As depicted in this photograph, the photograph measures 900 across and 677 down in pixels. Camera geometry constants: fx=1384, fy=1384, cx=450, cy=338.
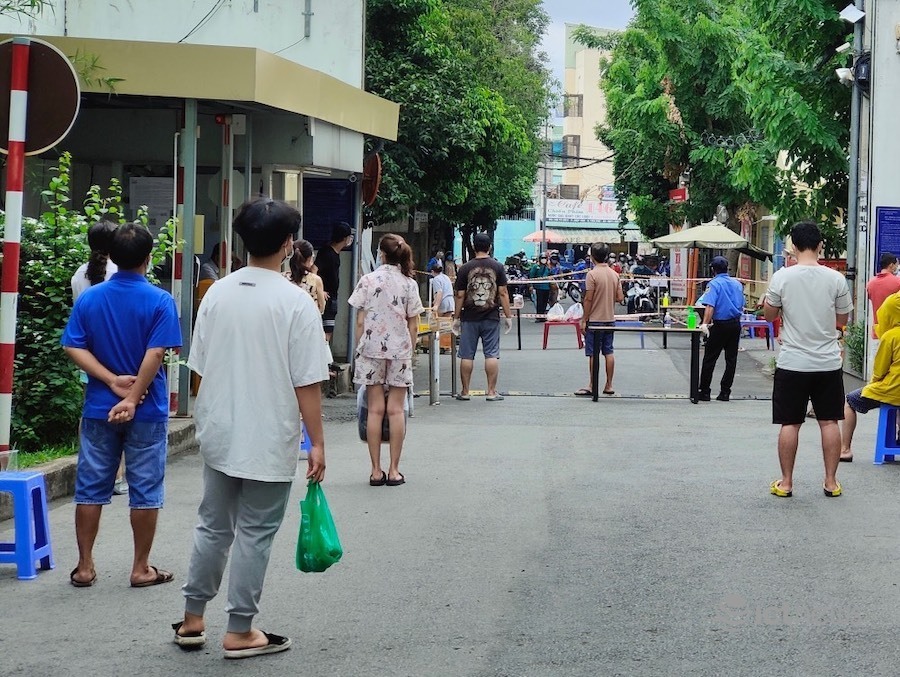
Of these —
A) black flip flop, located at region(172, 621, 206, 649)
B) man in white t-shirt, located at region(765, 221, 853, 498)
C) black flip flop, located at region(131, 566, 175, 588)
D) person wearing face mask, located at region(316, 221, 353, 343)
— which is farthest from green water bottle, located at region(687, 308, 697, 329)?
black flip flop, located at region(172, 621, 206, 649)

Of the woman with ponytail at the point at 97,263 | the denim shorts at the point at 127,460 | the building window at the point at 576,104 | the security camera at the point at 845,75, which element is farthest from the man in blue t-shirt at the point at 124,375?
the building window at the point at 576,104

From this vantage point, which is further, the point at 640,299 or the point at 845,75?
the point at 640,299

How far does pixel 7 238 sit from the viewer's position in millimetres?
7574

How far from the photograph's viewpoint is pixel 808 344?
899 centimetres

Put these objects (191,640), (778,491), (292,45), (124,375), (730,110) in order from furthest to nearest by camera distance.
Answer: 1. (730,110)
2. (292,45)
3. (778,491)
4. (124,375)
5. (191,640)

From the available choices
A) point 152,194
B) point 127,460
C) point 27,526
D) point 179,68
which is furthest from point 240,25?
point 127,460

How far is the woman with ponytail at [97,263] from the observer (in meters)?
7.10

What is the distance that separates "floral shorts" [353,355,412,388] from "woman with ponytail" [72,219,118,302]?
6.32 feet

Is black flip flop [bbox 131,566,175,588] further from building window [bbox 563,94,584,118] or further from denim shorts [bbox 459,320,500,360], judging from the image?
building window [bbox 563,94,584,118]

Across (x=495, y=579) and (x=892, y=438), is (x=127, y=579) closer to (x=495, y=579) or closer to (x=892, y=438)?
(x=495, y=579)

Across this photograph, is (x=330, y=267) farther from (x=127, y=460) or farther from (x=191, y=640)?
(x=191, y=640)

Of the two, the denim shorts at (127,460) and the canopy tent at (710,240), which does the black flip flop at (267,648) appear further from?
the canopy tent at (710,240)

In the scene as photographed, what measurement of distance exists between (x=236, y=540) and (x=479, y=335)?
10.0m

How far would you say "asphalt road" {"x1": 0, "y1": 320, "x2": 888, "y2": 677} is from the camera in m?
5.39
